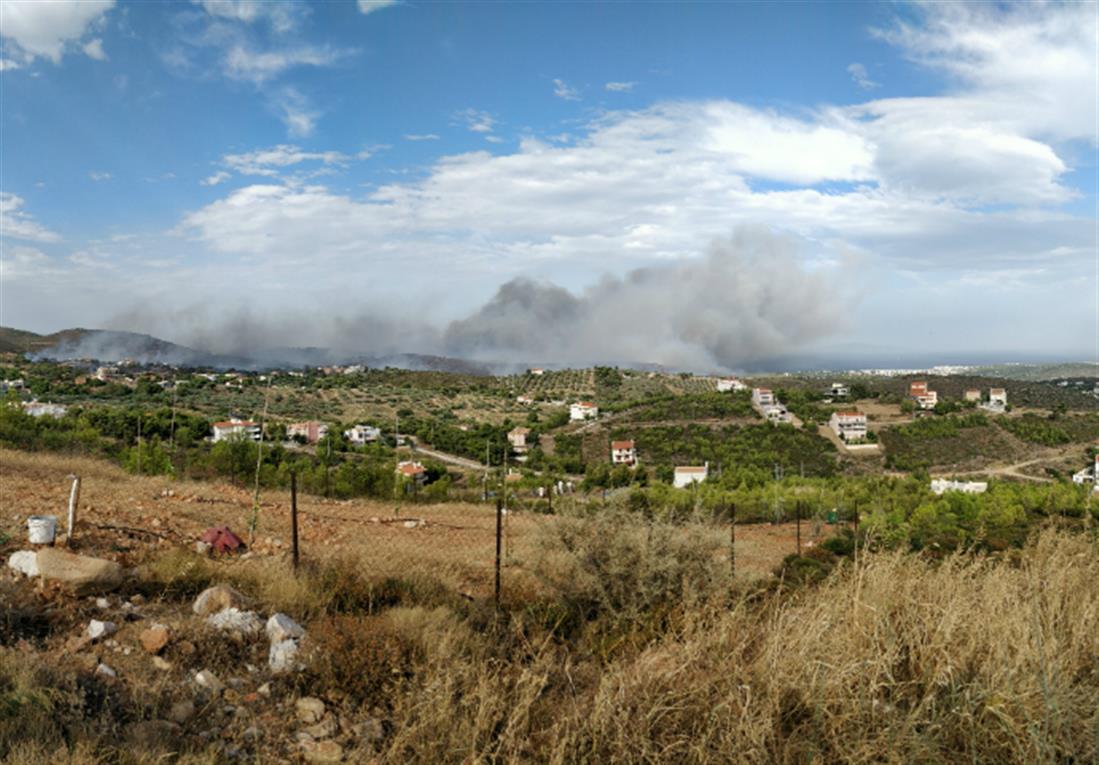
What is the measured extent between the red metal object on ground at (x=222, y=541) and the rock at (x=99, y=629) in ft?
9.36

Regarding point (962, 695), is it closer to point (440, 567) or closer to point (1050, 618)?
point (1050, 618)

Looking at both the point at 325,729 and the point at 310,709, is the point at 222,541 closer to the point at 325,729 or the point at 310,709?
the point at 310,709

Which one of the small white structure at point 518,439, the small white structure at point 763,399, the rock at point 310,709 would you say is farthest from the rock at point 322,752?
the small white structure at point 763,399

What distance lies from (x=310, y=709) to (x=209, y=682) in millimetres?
657

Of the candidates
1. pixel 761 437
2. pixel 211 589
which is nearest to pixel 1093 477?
pixel 761 437

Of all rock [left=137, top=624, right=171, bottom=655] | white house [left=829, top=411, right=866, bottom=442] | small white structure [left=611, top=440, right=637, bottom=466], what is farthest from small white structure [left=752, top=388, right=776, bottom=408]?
rock [left=137, top=624, right=171, bottom=655]

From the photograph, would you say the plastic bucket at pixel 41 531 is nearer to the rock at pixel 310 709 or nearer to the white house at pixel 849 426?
the rock at pixel 310 709

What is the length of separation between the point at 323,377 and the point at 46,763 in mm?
81406

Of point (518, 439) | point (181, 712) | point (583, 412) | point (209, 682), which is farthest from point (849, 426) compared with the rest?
point (181, 712)

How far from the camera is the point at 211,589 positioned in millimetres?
5402

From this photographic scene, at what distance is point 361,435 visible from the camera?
4559cm

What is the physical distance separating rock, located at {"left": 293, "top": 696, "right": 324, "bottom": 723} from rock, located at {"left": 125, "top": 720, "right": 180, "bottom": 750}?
25.6 inches

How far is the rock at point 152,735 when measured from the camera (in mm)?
3277

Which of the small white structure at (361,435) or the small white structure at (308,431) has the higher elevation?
the small white structure at (308,431)
